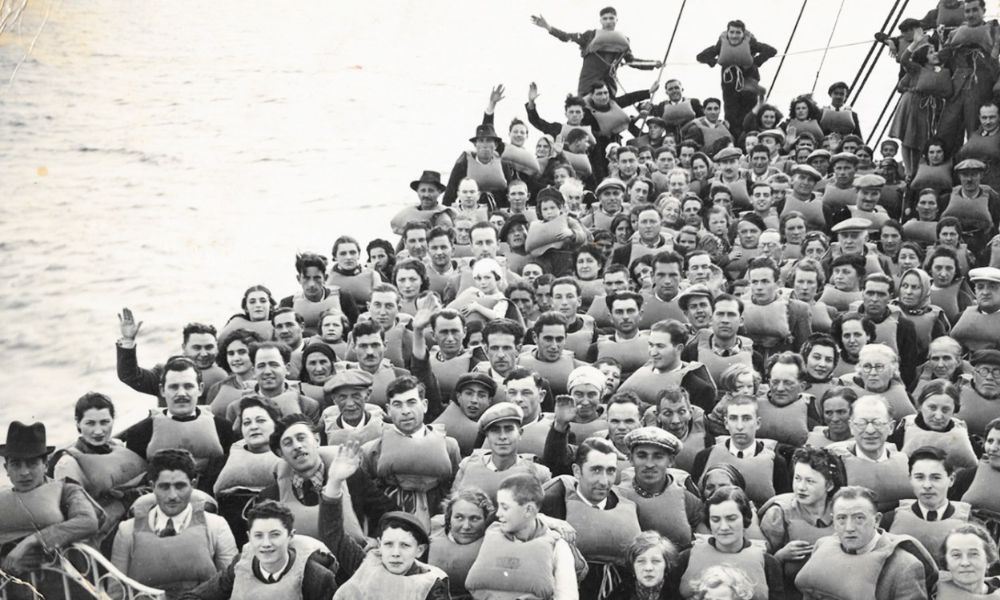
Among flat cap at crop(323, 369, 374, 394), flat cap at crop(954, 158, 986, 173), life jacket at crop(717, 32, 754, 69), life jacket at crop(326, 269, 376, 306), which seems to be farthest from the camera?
life jacket at crop(717, 32, 754, 69)

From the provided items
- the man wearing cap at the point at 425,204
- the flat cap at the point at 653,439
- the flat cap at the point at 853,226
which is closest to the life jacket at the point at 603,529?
the flat cap at the point at 653,439

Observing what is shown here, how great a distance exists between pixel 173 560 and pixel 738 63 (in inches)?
382

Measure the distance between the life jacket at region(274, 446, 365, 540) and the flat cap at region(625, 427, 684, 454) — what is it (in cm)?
129

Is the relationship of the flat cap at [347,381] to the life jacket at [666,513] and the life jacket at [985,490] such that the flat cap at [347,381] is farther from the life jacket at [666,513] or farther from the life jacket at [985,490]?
the life jacket at [985,490]

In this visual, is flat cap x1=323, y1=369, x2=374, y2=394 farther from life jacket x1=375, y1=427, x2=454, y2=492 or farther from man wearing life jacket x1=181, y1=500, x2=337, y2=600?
man wearing life jacket x1=181, y1=500, x2=337, y2=600

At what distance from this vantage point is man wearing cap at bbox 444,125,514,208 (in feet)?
32.2

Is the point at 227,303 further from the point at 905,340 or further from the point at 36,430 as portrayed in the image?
the point at 905,340

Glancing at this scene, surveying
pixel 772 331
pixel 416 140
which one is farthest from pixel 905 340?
pixel 416 140

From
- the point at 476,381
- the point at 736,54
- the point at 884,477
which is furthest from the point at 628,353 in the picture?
the point at 736,54

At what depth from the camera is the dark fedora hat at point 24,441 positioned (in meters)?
4.68

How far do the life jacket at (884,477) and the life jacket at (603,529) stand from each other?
3.71 ft

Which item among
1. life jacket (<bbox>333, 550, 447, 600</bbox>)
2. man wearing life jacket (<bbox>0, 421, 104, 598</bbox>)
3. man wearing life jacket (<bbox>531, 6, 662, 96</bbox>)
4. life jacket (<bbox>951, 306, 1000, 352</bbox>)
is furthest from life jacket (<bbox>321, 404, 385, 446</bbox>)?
man wearing life jacket (<bbox>531, 6, 662, 96</bbox>)

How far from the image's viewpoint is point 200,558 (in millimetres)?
4633

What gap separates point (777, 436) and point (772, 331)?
1.41 m
